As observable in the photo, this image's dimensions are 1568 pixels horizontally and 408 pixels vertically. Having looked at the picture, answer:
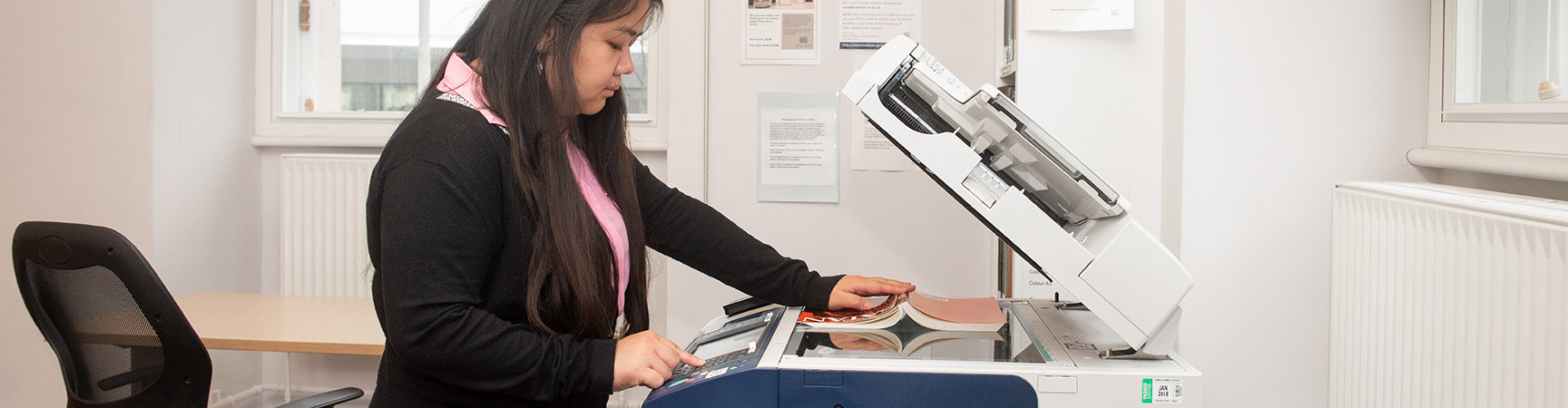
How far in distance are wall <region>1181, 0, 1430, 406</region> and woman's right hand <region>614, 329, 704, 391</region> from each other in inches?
37.8


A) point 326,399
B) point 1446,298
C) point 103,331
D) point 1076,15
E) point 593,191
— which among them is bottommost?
point 326,399

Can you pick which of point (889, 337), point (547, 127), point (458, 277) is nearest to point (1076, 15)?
point (889, 337)

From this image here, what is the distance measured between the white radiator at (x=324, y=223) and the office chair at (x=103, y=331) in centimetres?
133

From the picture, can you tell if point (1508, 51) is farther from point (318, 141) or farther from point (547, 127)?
point (318, 141)

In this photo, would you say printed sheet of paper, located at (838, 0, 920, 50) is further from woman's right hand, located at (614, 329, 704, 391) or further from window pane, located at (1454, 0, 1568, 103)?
woman's right hand, located at (614, 329, 704, 391)

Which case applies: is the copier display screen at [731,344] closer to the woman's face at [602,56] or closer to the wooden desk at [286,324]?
the woman's face at [602,56]

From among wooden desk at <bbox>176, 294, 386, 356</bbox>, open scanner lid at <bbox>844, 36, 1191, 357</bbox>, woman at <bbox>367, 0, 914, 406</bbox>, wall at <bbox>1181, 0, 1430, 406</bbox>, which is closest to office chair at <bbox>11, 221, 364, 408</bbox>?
wooden desk at <bbox>176, 294, 386, 356</bbox>

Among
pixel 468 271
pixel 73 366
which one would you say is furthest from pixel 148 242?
pixel 468 271

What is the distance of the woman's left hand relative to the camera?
151 cm

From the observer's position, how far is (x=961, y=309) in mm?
1490

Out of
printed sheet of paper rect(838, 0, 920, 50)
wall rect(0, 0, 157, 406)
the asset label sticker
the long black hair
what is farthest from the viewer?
wall rect(0, 0, 157, 406)

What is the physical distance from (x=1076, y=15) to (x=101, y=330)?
5.74 feet

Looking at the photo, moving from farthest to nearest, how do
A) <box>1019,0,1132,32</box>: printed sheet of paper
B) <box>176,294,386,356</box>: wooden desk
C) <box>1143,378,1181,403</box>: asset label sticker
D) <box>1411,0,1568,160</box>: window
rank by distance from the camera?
1. <box>176,294,386,356</box>: wooden desk
2. <box>1019,0,1132,32</box>: printed sheet of paper
3. <box>1411,0,1568,160</box>: window
4. <box>1143,378,1181,403</box>: asset label sticker

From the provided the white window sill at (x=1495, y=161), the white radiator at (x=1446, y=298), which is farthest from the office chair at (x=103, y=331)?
the white window sill at (x=1495, y=161)
